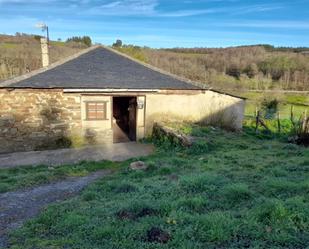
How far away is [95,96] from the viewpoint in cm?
1375

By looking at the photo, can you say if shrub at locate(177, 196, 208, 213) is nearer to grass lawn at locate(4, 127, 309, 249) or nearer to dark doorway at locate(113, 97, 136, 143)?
grass lawn at locate(4, 127, 309, 249)

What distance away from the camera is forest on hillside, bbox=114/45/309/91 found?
43562 millimetres

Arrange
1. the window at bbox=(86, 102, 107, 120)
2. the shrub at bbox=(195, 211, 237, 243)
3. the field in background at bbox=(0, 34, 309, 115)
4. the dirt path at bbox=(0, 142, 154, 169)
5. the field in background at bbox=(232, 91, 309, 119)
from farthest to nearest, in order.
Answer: the field in background at bbox=(0, 34, 309, 115)
the field in background at bbox=(232, 91, 309, 119)
the window at bbox=(86, 102, 107, 120)
the dirt path at bbox=(0, 142, 154, 169)
the shrub at bbox=(195, 211, 237, 243)

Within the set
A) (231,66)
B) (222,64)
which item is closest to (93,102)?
(231,66)

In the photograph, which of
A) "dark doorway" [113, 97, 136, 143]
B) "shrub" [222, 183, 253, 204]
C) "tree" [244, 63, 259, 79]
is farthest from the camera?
"tree" [244, 63, 259, 79]

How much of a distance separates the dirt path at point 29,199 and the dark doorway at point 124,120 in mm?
6634

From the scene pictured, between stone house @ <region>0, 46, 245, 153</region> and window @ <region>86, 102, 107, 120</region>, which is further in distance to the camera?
window @ <region>86, 102, 107, 120</region>

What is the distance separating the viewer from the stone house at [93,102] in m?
12.9

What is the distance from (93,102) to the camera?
45.3 feet

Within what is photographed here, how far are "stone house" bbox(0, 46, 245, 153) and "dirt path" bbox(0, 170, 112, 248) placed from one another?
5.34 meters

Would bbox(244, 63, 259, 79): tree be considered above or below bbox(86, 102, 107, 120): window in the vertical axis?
above

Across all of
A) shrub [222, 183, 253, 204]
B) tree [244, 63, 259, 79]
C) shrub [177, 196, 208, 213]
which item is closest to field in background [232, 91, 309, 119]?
tree [244, 63, 259, 79]

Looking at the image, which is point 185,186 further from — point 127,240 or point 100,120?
point 100,120

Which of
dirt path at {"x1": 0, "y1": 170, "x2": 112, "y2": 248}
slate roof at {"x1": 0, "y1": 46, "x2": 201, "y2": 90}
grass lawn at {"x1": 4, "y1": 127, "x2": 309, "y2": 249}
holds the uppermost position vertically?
slate roof at {"x1": 0, "y1": 46, "x2": 201, "y2": 90}
